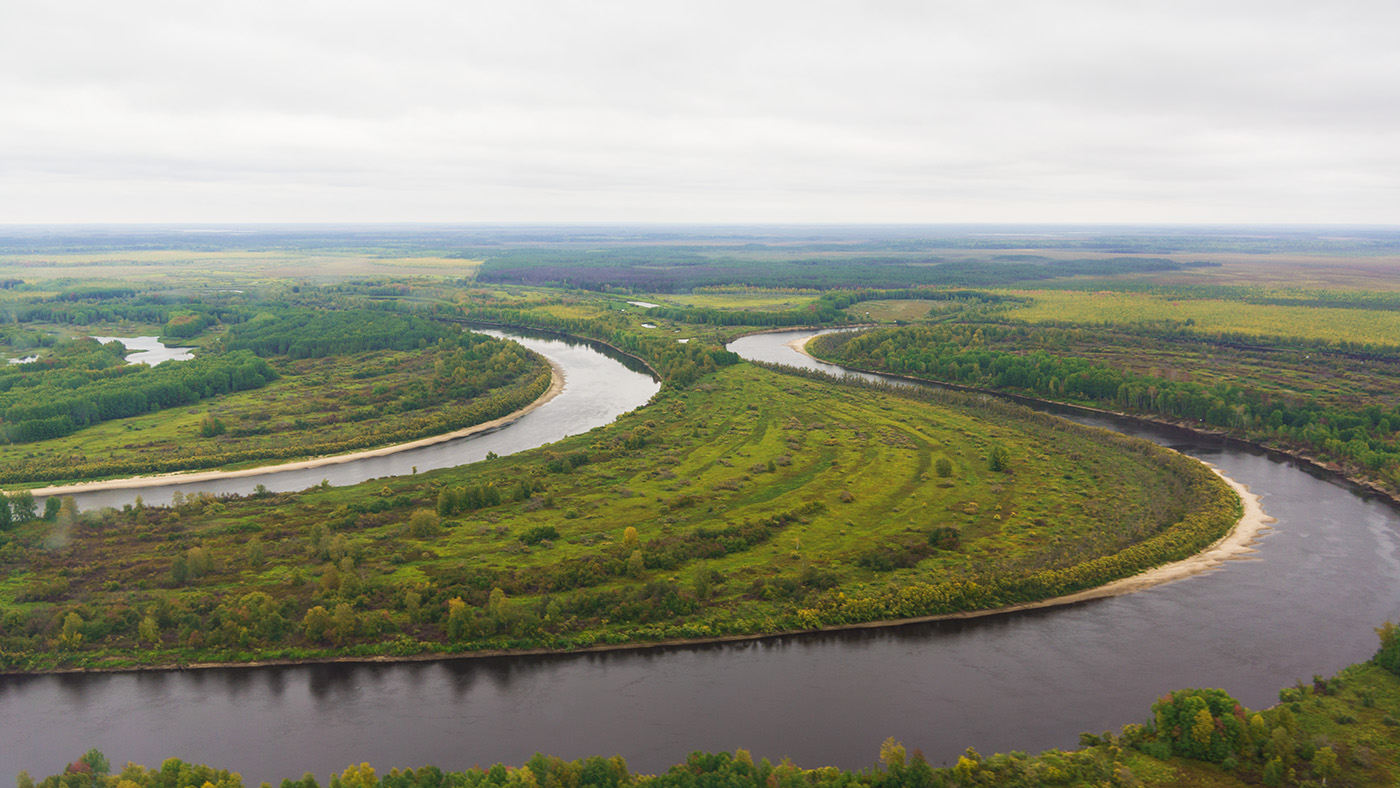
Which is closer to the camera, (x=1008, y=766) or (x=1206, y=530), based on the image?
(x=1008, y=766)

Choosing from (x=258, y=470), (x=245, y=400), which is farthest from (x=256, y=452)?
(x=245, y=400)

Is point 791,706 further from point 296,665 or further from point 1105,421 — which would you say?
point 1105,421

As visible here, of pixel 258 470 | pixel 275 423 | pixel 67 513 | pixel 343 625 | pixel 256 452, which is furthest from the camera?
pixel 275 423

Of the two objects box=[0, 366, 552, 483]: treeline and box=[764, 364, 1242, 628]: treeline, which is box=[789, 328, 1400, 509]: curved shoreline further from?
box=[0, 366, 552, 483]: treeline

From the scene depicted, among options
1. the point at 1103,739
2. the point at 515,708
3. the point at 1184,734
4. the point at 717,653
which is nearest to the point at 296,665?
the point at 515,708

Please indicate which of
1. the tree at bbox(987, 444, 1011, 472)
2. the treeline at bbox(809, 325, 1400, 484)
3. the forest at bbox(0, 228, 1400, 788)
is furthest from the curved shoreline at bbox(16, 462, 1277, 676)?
the treeline at bbox(809, 325, 1400, 484)

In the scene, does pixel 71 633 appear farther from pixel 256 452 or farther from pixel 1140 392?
pixel 1140 392
